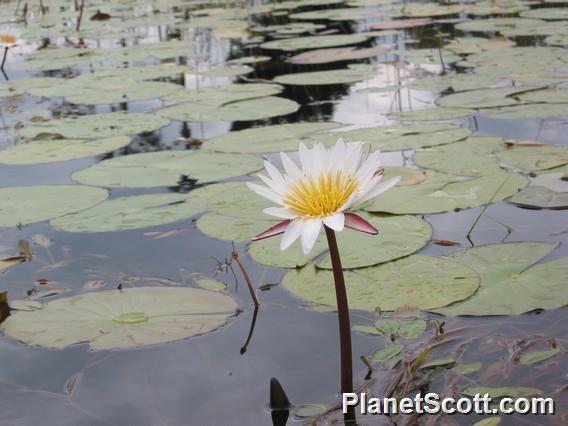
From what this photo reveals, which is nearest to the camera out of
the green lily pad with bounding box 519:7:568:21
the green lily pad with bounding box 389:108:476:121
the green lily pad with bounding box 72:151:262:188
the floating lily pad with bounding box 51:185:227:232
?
the floating lily pad with bounding box 51:185:227:232

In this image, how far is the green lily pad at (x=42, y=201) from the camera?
8.44 feet

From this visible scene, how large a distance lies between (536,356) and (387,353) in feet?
0.95

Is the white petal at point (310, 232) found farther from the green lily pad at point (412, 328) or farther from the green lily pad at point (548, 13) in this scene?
the green lily pad at point (548, 13)

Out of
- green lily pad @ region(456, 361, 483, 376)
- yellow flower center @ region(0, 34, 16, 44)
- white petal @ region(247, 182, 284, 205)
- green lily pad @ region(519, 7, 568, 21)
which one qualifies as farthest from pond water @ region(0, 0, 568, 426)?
green lily pad @ region(519, 7, 568, 21)

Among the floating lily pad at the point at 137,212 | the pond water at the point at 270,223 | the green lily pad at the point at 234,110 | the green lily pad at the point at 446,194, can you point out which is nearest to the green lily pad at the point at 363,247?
the pond water at the point at 270,223

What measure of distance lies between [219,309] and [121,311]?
0.77 ft

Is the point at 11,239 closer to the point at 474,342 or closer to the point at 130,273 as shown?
the point at 130,273

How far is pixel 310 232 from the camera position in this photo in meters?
1.32

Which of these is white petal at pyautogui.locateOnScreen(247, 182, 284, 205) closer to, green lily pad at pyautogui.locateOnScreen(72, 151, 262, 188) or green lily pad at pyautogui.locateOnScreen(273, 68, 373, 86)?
green lily pad at pyautogui.locateOnScreen(72, 151, 262, 188)

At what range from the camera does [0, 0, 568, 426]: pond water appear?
151 cm

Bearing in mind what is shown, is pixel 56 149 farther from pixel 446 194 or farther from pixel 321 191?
pixel 321 191

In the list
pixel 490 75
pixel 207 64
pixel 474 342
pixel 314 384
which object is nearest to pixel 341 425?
pixel 314 384

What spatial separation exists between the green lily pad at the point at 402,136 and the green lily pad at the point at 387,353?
1.50m

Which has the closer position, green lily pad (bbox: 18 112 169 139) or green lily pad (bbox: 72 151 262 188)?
green lily pad (bbox: 72 151 262 188)
